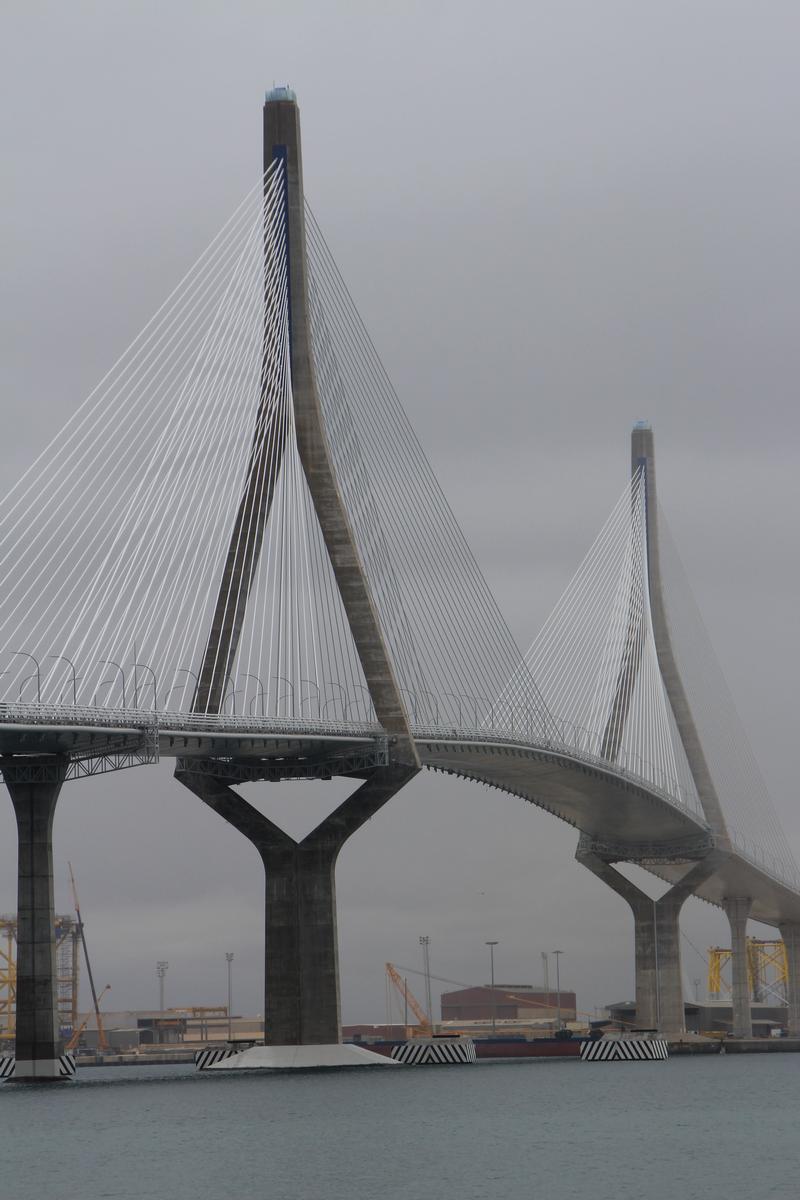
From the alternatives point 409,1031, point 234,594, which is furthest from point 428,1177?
point 409,1031

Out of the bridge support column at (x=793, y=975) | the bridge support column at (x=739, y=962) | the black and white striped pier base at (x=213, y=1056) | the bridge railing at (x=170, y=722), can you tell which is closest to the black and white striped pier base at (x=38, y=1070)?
the bridge railing at (x=170, y=722)

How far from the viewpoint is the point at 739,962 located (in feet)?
486

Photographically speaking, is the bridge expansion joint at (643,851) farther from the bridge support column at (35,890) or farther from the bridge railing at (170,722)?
the bridge support column at (35,890)

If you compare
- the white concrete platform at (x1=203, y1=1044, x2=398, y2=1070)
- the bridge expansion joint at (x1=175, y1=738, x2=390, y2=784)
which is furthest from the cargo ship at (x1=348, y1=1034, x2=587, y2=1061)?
the bridge expansion joint at (x1=175, y1=738, x2=390, y2=784)

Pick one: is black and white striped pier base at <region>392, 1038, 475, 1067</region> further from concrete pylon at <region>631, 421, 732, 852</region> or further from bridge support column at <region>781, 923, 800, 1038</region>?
bridge support column at <region>781, 923, 800, 1038</region>

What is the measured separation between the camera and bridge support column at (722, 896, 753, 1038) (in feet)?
479

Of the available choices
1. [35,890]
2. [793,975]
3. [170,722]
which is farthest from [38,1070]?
[793,975]

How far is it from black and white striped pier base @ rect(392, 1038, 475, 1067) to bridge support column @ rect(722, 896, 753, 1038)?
51111mm

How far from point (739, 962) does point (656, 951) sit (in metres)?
20.6

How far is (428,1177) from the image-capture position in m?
48.9

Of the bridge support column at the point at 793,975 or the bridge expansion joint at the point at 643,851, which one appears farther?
the bridge support column at the point at 793,975

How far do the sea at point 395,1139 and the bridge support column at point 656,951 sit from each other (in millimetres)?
41976

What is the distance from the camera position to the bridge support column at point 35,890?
70.6m

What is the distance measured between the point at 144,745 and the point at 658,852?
2391 inches
